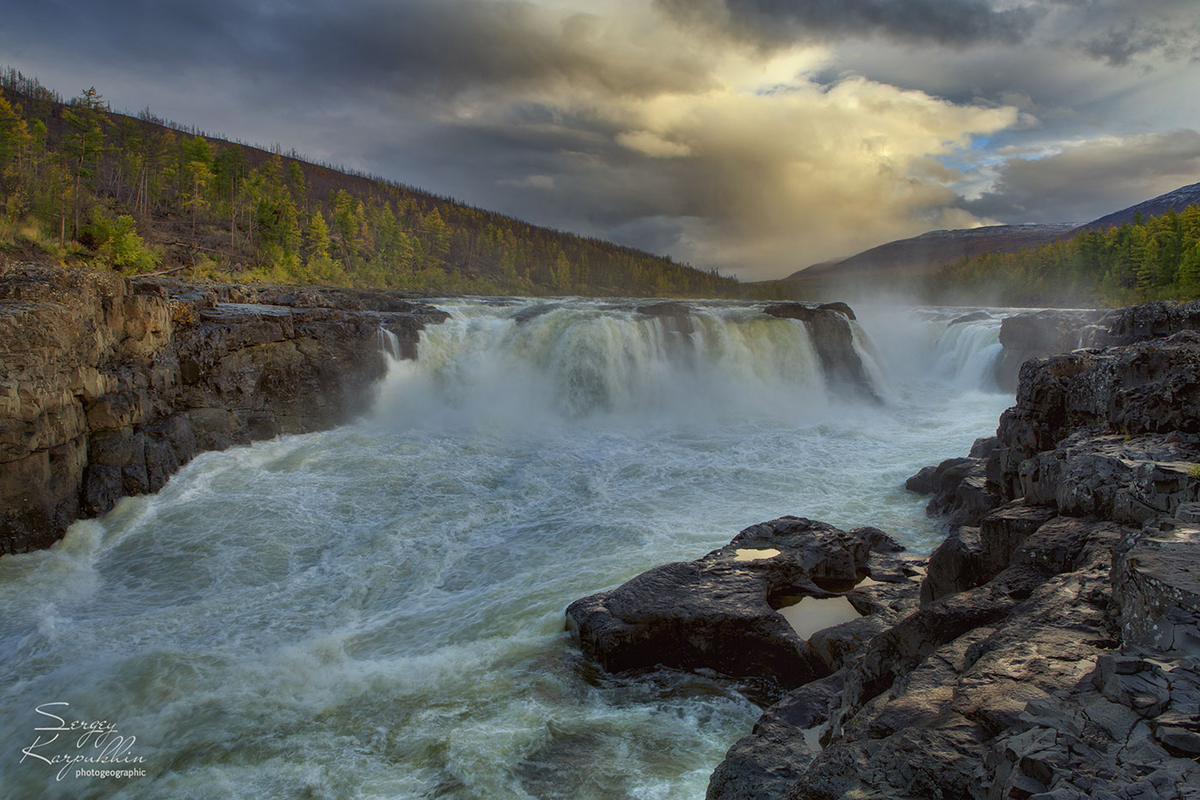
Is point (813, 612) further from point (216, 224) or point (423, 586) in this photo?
point (216, 224)

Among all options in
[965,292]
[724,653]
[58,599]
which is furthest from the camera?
[965,292]

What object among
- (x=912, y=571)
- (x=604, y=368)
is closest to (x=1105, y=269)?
(x=604, y=368)

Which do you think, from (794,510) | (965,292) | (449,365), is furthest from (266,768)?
(965,292)

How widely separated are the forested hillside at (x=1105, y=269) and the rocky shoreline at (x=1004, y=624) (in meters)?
54.8

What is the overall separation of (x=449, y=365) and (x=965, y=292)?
88.7 meters

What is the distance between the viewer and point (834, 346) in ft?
95.7

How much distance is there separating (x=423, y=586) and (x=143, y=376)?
10.5 metres

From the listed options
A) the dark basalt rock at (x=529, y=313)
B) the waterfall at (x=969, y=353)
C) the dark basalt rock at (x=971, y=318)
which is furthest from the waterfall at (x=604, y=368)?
the dark basalt rock at (x=971, y=318)

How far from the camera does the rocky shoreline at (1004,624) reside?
3.05 metres

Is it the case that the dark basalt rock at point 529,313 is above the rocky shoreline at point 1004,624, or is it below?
above

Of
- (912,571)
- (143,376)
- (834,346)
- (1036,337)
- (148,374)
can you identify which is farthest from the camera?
(834,346)

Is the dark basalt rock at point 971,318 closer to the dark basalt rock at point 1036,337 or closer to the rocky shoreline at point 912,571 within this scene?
the dark basalt rock at point 1036,337

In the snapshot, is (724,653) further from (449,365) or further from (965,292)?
(965,292)

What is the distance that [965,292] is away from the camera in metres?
87.5
